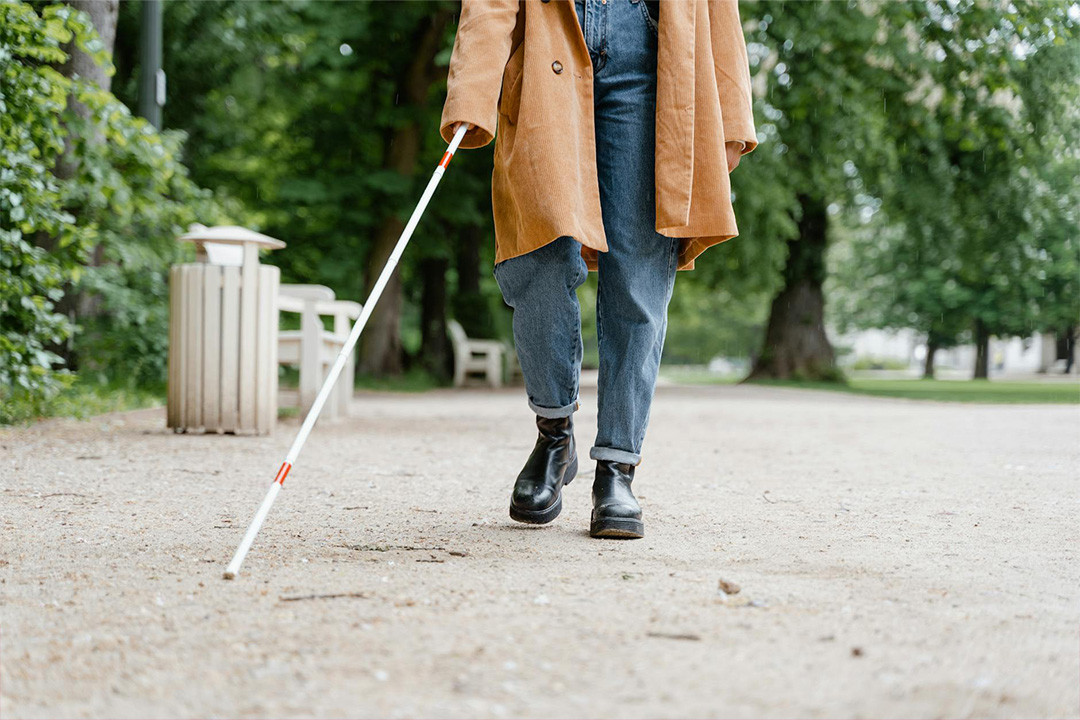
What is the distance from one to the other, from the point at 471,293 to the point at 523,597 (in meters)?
16.2

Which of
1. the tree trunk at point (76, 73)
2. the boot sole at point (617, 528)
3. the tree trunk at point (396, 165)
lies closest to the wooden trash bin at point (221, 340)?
the tree trunk at point (76, 73)

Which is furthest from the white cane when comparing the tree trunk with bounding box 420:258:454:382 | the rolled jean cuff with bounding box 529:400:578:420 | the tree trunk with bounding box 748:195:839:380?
the tree trunk with bounding box 748:195:839:380

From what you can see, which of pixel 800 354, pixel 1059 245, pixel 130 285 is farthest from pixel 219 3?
pixel 1059 245

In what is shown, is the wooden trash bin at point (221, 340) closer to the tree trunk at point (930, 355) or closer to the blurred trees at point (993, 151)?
the blurred trees at point (993, 151)

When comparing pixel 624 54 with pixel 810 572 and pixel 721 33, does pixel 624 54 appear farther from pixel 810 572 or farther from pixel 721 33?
pixel 810 572

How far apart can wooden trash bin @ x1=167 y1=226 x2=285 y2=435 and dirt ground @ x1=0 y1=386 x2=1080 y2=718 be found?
1364mm

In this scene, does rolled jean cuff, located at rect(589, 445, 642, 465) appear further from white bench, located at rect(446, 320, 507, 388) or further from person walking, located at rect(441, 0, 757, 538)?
white bench, located at rect(446, 320, 507, 388)

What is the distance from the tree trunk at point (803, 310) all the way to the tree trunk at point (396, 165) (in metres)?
7.19

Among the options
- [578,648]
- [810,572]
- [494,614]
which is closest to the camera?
[578,648]

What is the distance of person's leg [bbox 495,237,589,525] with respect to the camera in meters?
2.88

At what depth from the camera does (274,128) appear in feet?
58.9

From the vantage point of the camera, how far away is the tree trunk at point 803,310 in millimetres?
18484

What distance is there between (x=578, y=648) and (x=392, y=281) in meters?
13.4

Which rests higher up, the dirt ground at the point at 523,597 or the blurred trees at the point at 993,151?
the blurred trees at the point at 993,151
